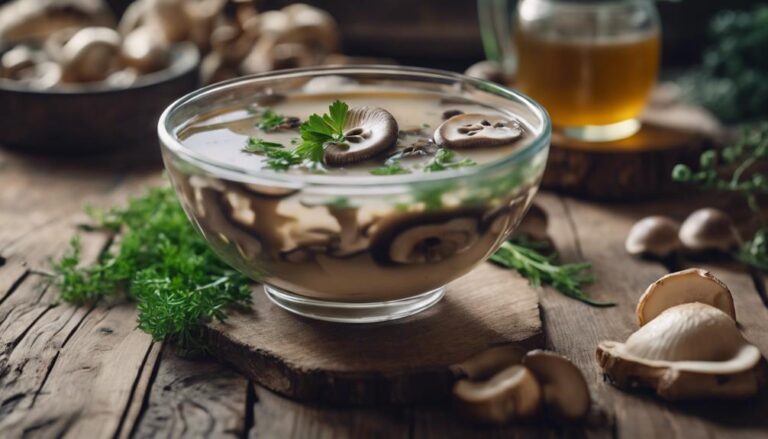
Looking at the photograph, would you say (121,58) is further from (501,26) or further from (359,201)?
(359,201)

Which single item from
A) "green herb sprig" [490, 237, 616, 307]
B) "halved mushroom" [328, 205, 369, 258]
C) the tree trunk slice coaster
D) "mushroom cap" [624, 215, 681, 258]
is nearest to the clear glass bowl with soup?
"halved mushroom" [328, 205, 369, 258]

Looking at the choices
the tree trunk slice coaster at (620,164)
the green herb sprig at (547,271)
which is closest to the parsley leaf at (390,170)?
the green herb sprig at (547,271)

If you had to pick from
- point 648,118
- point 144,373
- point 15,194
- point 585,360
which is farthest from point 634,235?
point 15,194

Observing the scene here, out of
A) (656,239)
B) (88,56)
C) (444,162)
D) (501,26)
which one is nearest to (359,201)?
Result: (444,162)

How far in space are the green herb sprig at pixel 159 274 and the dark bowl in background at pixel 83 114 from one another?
0.49 m

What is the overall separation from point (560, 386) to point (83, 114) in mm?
1615

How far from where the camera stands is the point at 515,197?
1.41m

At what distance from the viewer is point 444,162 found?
1.42m

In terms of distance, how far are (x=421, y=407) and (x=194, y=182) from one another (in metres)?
0.47

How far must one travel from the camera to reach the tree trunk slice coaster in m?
2.24

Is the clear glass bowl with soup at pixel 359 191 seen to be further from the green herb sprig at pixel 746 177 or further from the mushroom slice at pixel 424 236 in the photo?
the green herb sprig at pixel 746 177

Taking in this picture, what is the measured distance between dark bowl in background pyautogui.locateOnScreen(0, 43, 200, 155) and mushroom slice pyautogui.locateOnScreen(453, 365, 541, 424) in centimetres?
150

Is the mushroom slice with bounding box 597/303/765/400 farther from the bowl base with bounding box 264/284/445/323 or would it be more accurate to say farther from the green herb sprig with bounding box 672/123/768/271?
the green herb sprig with bounding box 672/123/768/271

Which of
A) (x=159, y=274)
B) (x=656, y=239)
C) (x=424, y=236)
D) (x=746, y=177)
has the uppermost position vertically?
(x=424, y=236)
